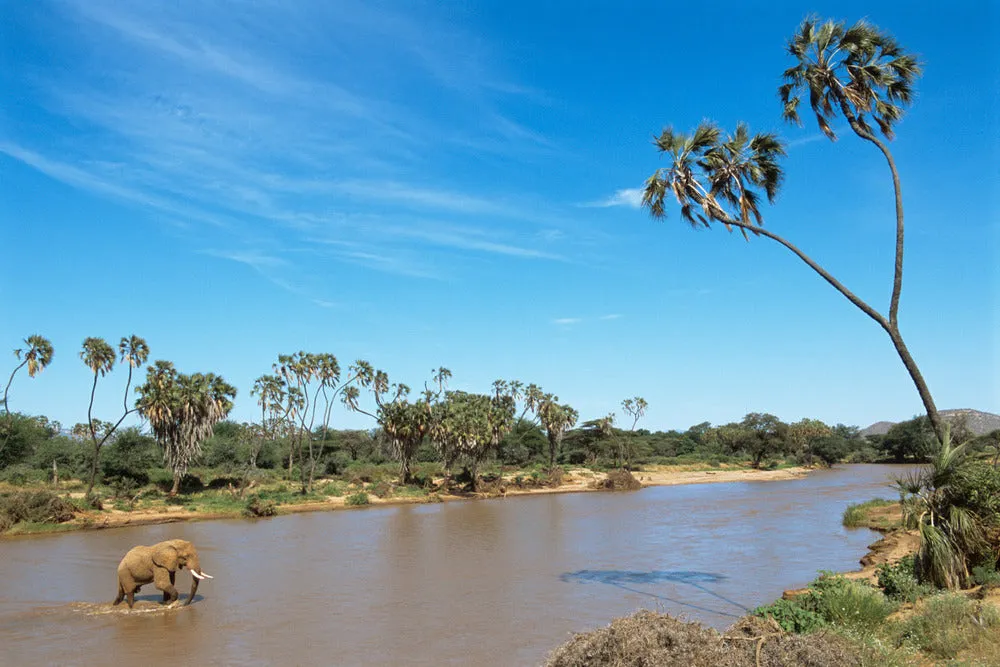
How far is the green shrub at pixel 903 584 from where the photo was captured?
11203mm

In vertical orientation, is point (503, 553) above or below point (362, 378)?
below

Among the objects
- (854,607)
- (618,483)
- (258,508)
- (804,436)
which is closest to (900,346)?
(854,607)

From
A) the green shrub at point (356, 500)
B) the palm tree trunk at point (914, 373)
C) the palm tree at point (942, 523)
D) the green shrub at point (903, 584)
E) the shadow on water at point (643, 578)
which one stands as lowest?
the shadow on water at point (643, 578)

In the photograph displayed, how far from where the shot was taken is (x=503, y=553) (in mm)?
24875

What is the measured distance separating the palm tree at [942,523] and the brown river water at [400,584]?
151 inches

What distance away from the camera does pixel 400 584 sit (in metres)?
19.1

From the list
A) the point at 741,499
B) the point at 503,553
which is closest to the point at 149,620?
the point at 503,553

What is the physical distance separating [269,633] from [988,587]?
507 inches

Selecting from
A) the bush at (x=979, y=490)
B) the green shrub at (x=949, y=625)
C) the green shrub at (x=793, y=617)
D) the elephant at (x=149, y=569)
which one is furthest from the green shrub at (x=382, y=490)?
the green shrub at (x=949, y=625)

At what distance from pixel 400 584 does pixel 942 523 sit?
1330 cm

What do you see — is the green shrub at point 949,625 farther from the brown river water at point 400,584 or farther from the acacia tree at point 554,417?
the acacia tree at point 554,417

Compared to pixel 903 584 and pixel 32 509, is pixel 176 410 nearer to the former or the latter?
pixel 32 509

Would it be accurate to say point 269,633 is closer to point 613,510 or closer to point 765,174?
point 765,174

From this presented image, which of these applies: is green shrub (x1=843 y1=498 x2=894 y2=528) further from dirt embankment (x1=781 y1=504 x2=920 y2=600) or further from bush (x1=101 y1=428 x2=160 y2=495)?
bush (x1=101 y1=428 x2=160 y2=495)
